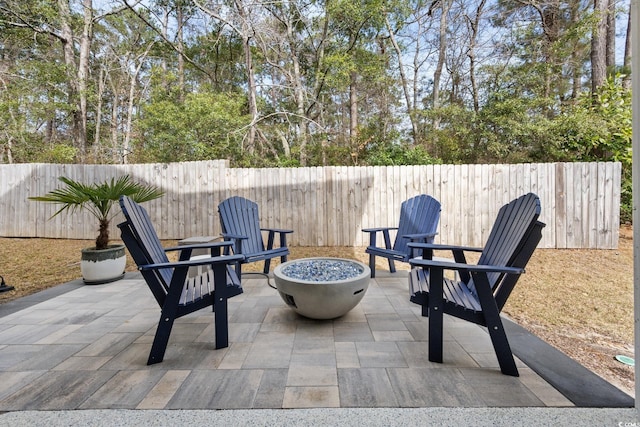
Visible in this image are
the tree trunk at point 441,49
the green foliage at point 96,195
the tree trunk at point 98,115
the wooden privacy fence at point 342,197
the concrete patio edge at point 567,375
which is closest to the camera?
the concrete patio edge at point 567,375

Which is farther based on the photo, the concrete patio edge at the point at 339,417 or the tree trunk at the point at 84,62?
the tree trunk at the point at 84,62

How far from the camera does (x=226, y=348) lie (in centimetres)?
182

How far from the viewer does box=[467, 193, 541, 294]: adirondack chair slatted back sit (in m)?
1.61

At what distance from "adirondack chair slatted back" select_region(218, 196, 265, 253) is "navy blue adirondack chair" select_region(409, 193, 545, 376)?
1885 mm

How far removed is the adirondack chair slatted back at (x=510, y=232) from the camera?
5.29ft

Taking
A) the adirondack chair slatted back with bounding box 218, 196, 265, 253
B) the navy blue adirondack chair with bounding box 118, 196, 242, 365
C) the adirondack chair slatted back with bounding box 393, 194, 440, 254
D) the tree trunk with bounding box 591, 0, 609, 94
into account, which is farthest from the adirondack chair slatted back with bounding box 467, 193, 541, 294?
the tree trunk with bounding box 591, 0, 609, 94

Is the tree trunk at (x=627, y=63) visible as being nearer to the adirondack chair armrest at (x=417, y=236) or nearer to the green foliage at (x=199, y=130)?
the adirondack chair armrest at (x=417, y=236)

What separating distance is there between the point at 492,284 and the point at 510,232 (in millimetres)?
352

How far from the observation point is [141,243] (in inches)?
67.7

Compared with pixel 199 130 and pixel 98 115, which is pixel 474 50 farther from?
pixel 98 115

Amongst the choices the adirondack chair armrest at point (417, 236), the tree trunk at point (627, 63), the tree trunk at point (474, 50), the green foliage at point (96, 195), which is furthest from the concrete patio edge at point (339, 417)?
the tree trunk at point (474, 50)

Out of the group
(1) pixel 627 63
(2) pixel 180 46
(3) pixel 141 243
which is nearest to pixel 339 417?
(3) pixel 141 243

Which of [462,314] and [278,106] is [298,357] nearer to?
[462,314]

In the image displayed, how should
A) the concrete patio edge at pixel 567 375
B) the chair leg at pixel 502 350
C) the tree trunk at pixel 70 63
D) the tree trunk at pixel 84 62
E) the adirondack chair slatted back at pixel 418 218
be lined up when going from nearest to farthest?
the concrete patio edge at pixel 567 375, the chair leg at pixel 502 350, the adirondack chair slatted back at pixel 418 218, the tree trunk at pixel 70 63, the tree trunk at pixel 84 62
